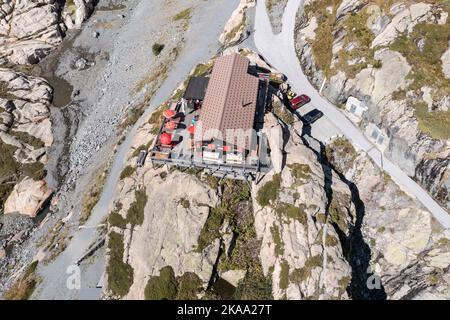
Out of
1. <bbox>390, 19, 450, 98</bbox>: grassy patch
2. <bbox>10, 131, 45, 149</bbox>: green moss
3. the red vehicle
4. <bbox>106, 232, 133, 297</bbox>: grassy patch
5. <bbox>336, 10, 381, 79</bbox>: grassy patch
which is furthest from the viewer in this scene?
<bbox>10, 131, 45, 149</bbox>: green moss

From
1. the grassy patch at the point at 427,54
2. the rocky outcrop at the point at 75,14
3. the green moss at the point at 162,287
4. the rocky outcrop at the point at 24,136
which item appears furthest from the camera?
the rocky outcrop at the point at 75,14

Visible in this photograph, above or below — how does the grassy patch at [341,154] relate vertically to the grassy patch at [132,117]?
below

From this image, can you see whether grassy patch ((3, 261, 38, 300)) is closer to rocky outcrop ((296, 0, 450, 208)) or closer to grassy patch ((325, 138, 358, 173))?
grassy patch ((325, 138, 358, 173))

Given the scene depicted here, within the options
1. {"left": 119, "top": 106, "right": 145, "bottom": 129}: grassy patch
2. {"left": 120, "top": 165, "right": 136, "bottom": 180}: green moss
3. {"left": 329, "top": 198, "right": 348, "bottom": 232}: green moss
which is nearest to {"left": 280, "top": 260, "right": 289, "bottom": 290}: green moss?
{"left": 329, "top": 198, "right": 348, "bottom": 232}: green moss

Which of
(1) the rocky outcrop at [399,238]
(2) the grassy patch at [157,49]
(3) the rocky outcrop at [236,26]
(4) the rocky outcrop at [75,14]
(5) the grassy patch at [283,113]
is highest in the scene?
(4) the rocky outcrop at [75,14]

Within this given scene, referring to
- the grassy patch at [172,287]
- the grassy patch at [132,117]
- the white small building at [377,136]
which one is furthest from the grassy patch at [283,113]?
the grassy patch at [172,287]

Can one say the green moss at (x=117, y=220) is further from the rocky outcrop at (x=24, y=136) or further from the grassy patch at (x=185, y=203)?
the rocky outcrop at (x=24, y=136)
